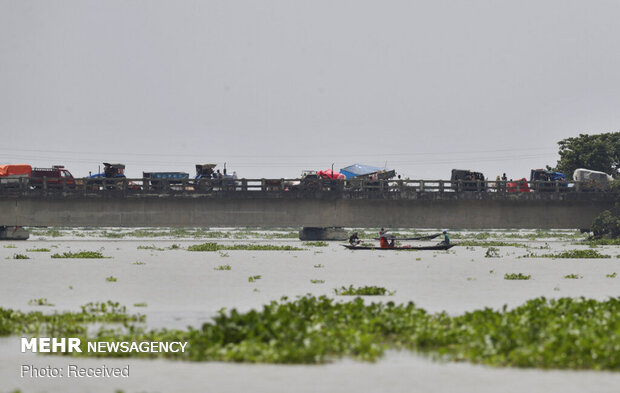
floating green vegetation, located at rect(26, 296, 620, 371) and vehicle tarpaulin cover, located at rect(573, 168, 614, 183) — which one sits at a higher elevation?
vehicle tarpaulin cover, located at rect(573, 168, 614, 183)

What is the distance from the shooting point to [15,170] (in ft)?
257

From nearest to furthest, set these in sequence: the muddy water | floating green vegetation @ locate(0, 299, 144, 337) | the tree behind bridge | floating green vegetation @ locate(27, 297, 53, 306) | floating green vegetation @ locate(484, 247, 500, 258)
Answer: the muddy water → floating green vegetation @ locate(0, 299, 144, 337) → floating green vegetation @ locate(27, 297, 53, 306) → floating green vegetation @ locate(484, 247, 500, 258) → the tree behind bridge

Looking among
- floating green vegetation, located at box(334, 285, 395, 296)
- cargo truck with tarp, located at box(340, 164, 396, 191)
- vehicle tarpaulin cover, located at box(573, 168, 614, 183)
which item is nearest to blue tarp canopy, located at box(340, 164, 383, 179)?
cargo truck with tarp, located at box(340, 164, 396, 191)

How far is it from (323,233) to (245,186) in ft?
31.2

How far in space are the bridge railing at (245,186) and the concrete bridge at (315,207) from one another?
114mm

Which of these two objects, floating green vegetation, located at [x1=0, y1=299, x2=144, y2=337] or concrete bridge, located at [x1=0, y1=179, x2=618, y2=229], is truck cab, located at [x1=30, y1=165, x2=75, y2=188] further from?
floating green vegetation, located at [x1=0, y1=299, x2=144, y2=337]

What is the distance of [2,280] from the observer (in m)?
31.0

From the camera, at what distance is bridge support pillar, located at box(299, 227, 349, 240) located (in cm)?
8106

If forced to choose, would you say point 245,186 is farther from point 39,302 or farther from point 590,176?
point 39,302

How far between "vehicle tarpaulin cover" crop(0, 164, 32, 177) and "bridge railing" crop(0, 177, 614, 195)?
674 mm

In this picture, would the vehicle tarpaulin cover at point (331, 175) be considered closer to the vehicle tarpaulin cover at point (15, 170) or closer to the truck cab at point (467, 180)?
the truck cab at point (467, 180)

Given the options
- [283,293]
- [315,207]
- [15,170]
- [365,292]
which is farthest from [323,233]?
[365,292]

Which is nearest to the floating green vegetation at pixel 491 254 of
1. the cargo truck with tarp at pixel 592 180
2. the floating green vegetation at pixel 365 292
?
the floating green vegetation at pixel 365 292

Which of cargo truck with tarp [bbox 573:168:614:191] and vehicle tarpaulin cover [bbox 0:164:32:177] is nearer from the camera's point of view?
cargo truck with tarp [bbox 573:168:614:191]
